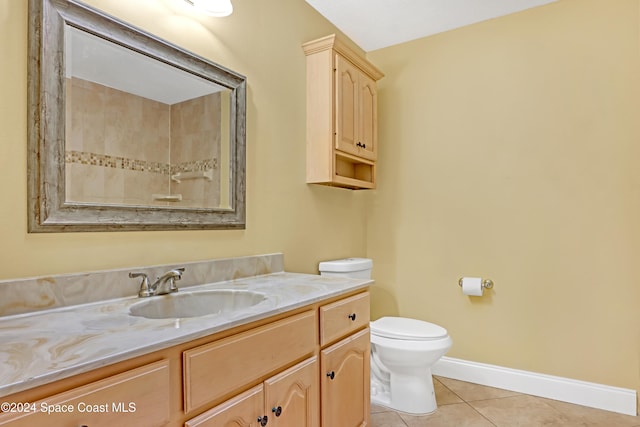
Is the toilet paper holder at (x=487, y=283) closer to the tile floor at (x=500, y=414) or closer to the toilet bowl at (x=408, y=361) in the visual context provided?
the toilet bowl at (x=408, y=361)

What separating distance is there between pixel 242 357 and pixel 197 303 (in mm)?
472

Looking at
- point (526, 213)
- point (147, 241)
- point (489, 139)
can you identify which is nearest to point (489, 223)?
point (526, 213)

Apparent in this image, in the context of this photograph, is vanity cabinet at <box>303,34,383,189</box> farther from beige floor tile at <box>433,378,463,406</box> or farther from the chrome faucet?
beige floor tile at <box>433,378,463,406</box>

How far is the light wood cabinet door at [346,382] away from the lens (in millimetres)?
1450

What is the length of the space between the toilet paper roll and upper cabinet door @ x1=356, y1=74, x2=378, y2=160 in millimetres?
1062

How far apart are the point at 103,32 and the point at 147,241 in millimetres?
746

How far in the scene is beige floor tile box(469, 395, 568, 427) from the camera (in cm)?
203

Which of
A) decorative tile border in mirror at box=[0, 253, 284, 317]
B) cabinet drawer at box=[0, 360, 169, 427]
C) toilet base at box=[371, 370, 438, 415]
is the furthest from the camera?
toilet base at box=[371, 370, 438, 415]

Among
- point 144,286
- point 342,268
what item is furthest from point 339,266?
point 144,286

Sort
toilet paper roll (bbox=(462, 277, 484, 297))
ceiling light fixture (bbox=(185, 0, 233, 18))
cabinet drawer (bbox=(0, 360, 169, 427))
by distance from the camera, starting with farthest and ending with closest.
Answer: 1. toilet paper roll (bbox=(462, 277, 484, 297))
2. ceiling light fixture (bbox=(185, 0, 233, 18))
3. cabinet drawer (bbox=(0, 360, 169, 427))

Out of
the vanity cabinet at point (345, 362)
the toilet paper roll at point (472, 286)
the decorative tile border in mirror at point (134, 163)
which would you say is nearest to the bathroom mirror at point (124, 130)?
the decorative tile border in mirror at point (134, 163)

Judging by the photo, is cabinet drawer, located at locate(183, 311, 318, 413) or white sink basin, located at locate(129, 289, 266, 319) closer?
cabinet drawer, located at locate(183, 311, 318, 413)

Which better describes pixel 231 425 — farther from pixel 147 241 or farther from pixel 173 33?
pixel 173 33

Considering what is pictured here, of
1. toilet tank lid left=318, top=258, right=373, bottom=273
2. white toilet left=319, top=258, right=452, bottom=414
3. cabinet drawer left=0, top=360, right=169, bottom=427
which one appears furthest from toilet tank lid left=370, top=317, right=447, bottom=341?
cabinet drawer left=0, top=360, right=169, bottom=427
